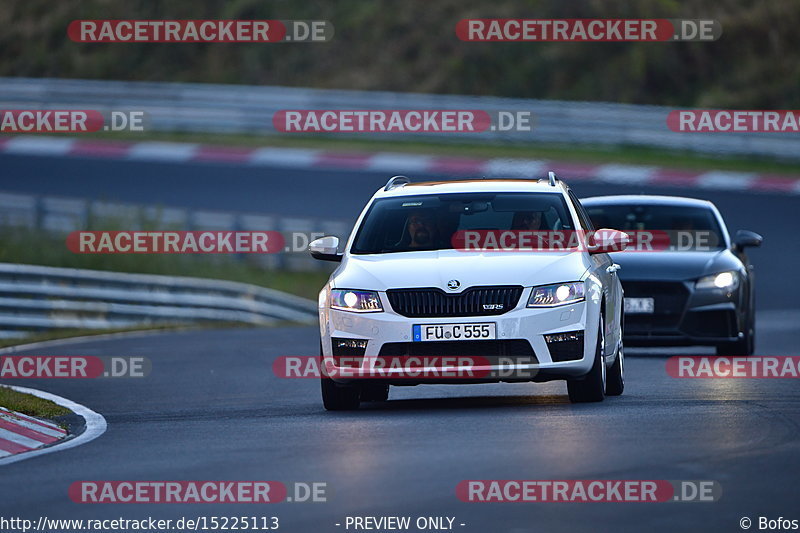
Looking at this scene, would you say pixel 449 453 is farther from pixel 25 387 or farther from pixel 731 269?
pixel 731 269

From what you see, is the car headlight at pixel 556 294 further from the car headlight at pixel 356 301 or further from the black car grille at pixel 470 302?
the car headlight at pixel 356 301

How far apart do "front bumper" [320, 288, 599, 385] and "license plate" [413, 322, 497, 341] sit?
27 millimetres

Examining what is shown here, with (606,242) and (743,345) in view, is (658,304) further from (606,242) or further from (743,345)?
(606,242)

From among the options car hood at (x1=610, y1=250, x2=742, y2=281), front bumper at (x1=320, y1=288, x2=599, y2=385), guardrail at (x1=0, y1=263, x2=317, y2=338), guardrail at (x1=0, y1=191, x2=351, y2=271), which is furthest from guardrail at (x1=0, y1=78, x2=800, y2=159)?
front bumper at (x1=320, y1=288, x2=599, y2=385)

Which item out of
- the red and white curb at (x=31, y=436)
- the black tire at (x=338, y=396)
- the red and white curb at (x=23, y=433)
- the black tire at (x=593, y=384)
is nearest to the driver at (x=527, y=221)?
the black tire at (x=593, y=384)

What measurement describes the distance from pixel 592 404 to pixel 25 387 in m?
5.47

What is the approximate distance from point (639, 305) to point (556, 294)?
529 centimetres

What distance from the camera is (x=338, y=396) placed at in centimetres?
1253

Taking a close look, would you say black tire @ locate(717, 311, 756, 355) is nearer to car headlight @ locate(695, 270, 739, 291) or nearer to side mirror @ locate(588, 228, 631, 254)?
car headlight @ locate(695, 270, 739, 291)

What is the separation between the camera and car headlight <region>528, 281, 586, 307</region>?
1191 centimetres

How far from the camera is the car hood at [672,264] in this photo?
17.1 meters

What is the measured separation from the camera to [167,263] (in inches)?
1091

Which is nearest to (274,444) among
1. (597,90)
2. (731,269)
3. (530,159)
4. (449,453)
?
(449,453)

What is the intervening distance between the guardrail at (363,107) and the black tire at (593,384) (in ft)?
76.8
